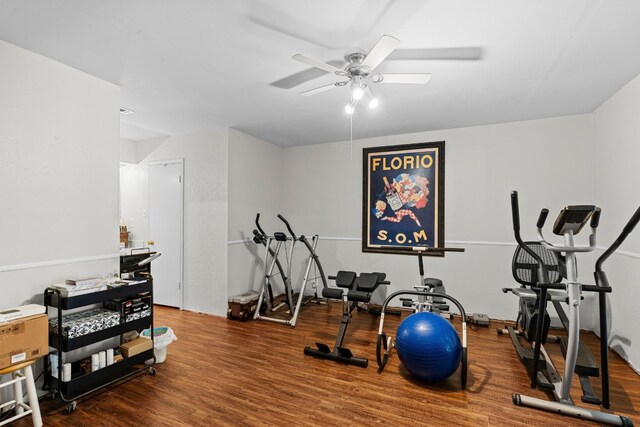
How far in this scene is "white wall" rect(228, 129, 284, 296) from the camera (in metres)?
4.36

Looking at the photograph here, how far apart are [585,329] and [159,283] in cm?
581

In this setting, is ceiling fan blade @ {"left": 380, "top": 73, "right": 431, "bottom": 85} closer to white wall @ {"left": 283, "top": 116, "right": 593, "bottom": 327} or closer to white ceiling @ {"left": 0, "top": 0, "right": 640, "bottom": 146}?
→ white ceiling @ {"left": 0, "top": 0, "right": 640, "bottom": 146}

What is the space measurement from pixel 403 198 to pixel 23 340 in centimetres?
423

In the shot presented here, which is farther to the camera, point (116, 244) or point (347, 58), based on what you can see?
point (116, 244)

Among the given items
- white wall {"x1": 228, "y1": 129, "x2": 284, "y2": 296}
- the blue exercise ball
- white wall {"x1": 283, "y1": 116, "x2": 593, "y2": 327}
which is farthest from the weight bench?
white wall {"x1": 228, "y1": 129, "x2": 284, "y2": 296}

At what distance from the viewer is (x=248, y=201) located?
4.69 m

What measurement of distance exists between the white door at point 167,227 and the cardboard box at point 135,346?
6.17 ft

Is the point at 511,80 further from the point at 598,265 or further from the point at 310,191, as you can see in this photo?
the point at 310,191

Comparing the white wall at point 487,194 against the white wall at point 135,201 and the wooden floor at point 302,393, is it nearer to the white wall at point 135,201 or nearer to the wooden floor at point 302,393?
the wooden floor at point 302,393

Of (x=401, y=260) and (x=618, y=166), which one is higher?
(x=618, y=166)

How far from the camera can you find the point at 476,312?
13.6ft

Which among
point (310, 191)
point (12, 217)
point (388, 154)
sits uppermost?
point (388, 154)

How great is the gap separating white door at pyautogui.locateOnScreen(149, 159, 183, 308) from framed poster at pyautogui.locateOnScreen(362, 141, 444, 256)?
287 cm

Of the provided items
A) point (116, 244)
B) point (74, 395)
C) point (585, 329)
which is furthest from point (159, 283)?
point (585, 329)
